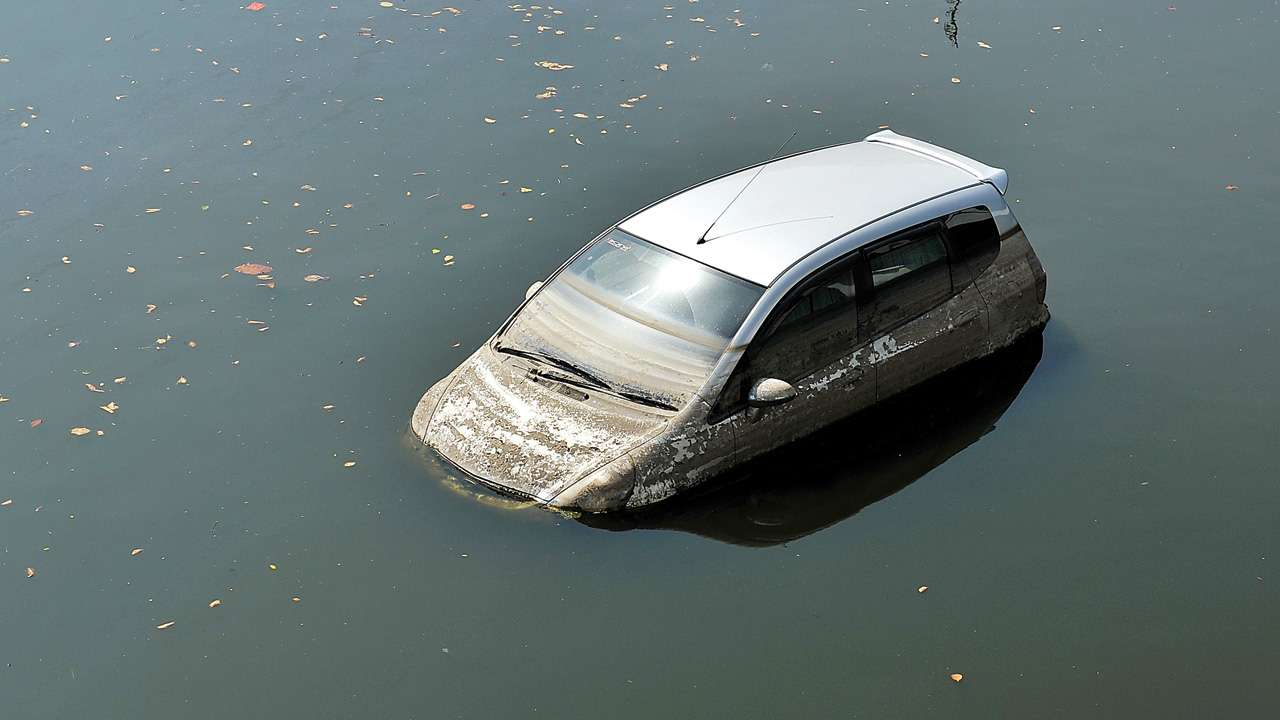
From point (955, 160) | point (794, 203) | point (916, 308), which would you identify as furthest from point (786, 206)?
point (955, 160)

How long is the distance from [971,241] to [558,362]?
3.34 metres

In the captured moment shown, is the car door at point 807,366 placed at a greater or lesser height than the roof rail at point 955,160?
lesser

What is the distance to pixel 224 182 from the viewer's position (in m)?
13.8

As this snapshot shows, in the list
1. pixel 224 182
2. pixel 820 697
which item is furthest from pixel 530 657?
pixel 224 182

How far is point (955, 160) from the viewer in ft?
35.0

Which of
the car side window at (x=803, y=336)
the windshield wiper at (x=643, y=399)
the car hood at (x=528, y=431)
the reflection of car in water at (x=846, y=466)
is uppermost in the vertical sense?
the car side window at (x=803, y=336)

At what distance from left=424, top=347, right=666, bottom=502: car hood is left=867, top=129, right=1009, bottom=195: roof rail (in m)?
3.53

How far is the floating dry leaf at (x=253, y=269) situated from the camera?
40.0 feet

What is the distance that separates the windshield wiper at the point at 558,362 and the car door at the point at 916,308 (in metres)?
2.01

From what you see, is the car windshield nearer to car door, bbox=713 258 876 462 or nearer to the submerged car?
the submerged car

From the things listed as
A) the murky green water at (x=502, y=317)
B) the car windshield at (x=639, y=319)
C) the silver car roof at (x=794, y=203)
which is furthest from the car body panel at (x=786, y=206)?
the murky green water at (x=502, y=317)

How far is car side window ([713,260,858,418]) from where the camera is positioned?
29.5ft

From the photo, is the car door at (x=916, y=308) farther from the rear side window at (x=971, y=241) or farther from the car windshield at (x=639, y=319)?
the car windshield at (x=639, y=319)

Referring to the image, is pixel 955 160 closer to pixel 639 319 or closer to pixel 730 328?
pixel 730 328
